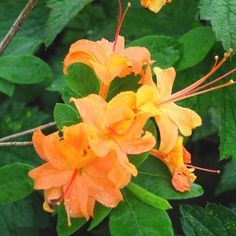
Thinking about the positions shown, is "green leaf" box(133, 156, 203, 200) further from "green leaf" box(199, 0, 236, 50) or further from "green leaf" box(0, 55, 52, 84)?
"green leaf" box(0, 55, 52, 84)

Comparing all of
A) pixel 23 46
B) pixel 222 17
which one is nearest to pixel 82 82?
pixel 222 17

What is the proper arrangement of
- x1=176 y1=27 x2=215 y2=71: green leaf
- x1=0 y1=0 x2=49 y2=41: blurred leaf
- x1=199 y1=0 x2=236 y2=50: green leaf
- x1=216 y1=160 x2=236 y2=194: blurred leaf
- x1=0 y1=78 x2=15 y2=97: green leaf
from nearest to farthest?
x1=199 y1=0 x2=236 y2=50: green leaf < x1=176 y1=27 x2=215 y2=71: green leaf < x1=0 y1=78 x2=15 y2=97: green leaf < x1=216 y1=160 x2=236 y2=194: blurred leaf < x1=0 y1=0 x2=49 y2=41: blurred leaf

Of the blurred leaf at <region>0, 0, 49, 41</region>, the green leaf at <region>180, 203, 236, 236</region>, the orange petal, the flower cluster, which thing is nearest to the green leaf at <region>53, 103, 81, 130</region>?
the flower cluster

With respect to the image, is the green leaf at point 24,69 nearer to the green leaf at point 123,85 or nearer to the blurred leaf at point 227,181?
the green leaf at point 123,85

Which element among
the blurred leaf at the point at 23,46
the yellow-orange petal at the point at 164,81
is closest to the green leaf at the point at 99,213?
the yellow-orange petal at the point at 164,81

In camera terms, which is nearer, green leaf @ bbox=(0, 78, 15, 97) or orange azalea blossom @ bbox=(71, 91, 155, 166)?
orange azalea blossom @ bbox=(71, 91, 155, 166)

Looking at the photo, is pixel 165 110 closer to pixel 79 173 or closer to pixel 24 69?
pixel 79 173

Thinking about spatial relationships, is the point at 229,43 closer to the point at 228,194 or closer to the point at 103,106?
the point at 103,106
